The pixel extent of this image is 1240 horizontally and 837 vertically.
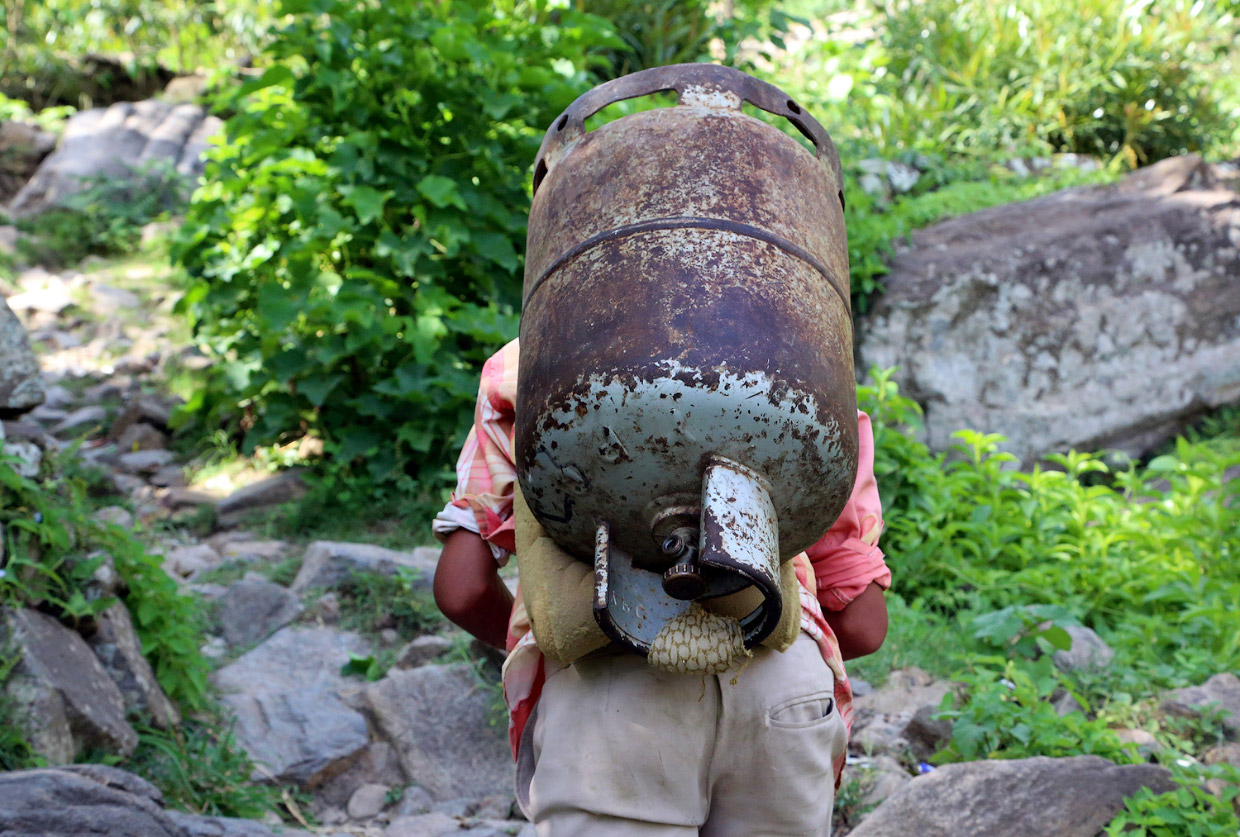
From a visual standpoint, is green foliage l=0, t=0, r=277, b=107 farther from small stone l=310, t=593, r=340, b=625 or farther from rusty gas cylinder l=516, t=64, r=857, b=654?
rusty gas cylinder l=516, t=64, r=857, b=654

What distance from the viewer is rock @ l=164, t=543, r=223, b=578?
418 centimetres

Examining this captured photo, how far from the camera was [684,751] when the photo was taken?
1456 millimetres

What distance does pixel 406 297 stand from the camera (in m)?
4.79

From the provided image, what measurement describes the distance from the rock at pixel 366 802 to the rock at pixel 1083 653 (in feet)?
6.62

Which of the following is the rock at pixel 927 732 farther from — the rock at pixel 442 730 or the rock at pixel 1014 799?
the rock at pixel 442 730

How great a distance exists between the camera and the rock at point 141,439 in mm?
5527

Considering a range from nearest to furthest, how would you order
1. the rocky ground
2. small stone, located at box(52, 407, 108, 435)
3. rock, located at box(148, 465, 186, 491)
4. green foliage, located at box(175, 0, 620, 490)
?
the rocky ground, green foliage, located at box(175, 0, 620, 490), rock, located at box(148, 465, 186, 491), small stone, located at box(52, 407, 108, 435)

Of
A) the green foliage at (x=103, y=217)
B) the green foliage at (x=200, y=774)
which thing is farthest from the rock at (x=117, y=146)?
the green foliage at (x=200, y=774)

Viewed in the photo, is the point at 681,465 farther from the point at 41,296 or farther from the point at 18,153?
the point at 18,153

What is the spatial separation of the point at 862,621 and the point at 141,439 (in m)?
4.72

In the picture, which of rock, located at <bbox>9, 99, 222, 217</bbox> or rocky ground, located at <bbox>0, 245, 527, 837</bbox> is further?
rock, located at <bbox>9, 99, 222, 217</bbox>

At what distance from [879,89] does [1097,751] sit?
6245 mm

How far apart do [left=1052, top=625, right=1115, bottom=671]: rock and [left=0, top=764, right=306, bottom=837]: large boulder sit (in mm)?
2300

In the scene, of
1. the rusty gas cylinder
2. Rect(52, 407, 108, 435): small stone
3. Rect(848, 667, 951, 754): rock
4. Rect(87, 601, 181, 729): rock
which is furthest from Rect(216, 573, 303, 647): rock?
the rusty gas cylinder
